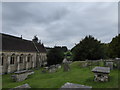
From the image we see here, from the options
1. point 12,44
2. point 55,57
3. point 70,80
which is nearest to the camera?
point 70,80

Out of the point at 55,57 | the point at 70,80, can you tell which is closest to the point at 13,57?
the point at 55,57

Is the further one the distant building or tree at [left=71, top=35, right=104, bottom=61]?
tree at [left=71, top=35, right=104, bottom=61]

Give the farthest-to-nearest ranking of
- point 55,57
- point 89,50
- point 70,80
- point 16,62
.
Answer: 1. point 55,57
2. point 89,50
3. point 16,62
4. point 70,80

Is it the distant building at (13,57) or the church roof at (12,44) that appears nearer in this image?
the distant building at (13,57)

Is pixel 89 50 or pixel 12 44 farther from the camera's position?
pixel 89 50

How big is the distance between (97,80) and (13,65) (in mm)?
21585

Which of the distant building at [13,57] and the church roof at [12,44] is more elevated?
the church roof at [12,44]

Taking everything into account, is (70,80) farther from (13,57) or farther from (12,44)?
(12,44)

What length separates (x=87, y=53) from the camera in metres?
27.1

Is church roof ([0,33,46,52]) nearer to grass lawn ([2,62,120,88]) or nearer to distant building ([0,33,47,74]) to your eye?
distant building ([0,33,47,74])

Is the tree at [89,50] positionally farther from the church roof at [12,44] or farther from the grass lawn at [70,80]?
the church roof at [12,44]

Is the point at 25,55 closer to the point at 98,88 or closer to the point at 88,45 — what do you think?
the point at 88,45

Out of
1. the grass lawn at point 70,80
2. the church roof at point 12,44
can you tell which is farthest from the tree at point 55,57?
the grass lawn at point 70,80

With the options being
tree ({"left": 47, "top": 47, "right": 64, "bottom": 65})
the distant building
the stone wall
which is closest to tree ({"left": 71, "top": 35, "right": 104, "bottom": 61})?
tree ({"left": 47, "top": 47, "right": 64, "bottom": 65})
